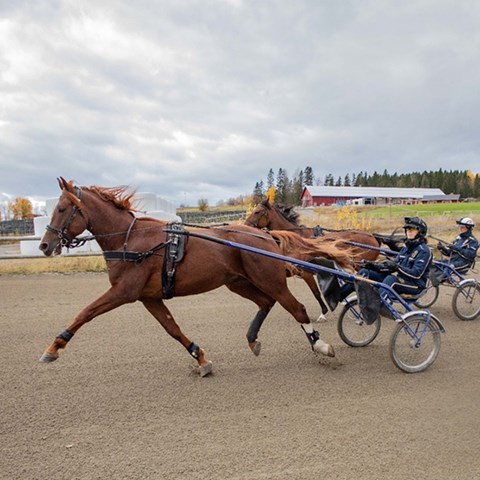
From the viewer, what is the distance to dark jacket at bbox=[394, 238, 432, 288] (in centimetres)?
414

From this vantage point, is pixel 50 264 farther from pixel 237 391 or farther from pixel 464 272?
pixel 464 272

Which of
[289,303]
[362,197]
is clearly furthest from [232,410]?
[362,197]

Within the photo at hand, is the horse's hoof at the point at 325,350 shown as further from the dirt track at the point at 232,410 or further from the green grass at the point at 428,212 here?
the green grass at the point at 428,212

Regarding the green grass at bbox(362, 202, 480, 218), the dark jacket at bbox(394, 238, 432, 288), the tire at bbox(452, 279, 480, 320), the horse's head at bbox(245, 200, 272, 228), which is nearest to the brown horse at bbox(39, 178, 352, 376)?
the dark jacket at bbox(394, 238, 432, 288)

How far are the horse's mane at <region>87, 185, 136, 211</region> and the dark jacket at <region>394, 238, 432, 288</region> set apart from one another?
2.95 metres

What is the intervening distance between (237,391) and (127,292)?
4.24 feet

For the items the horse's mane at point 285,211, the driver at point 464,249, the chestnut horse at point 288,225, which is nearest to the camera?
the driver at point 464,249

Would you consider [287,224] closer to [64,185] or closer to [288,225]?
[288,225]

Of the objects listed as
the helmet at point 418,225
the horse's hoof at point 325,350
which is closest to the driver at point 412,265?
the helmet at point 418,225

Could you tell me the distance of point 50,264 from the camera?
1009cm

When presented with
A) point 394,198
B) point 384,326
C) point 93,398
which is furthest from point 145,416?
point 394,198

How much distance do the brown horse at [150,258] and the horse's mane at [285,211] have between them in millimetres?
2531

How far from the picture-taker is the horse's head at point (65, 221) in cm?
354

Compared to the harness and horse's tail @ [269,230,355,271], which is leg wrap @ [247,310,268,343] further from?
the harness
